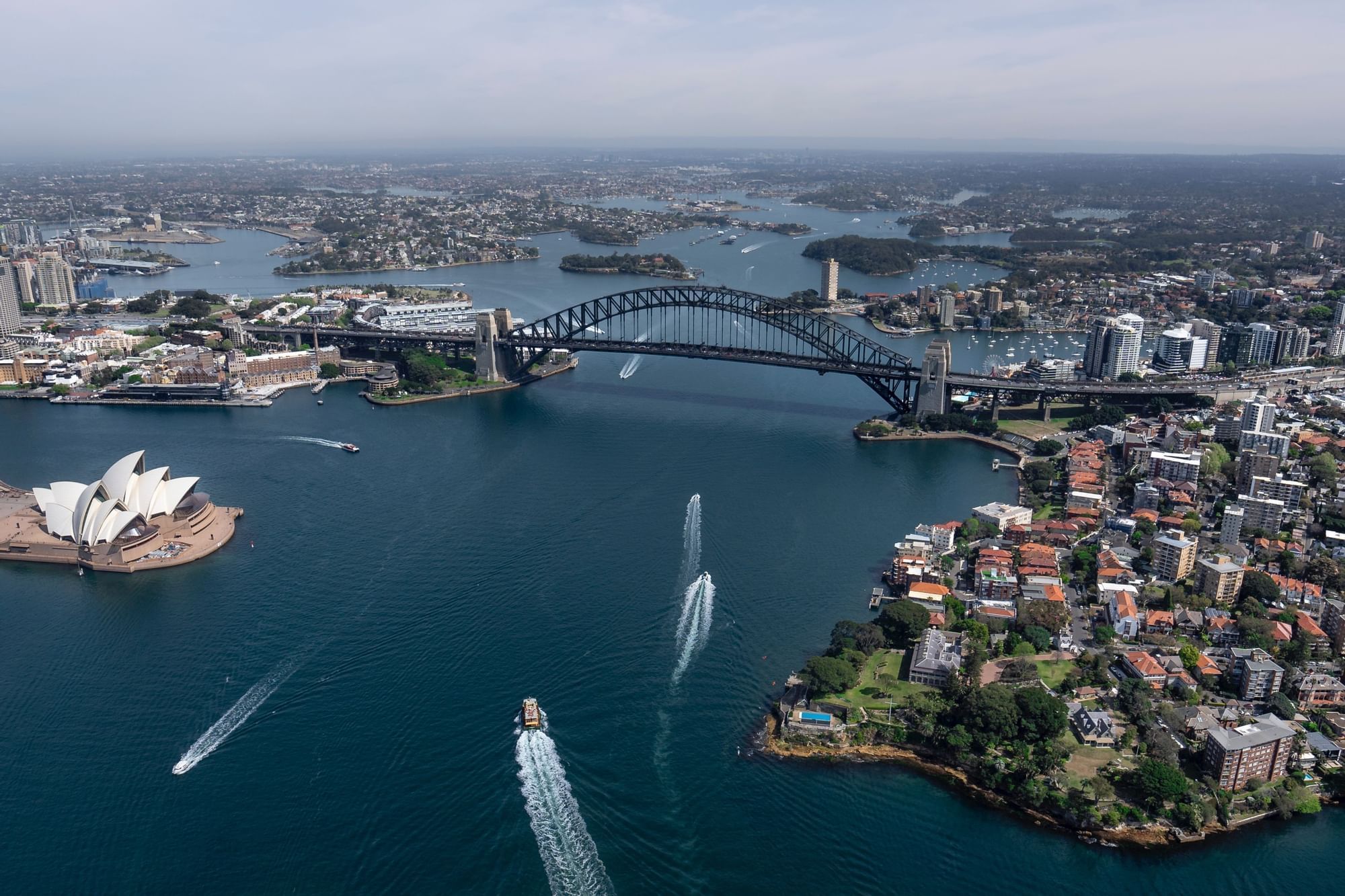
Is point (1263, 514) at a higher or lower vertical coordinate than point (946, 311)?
lower

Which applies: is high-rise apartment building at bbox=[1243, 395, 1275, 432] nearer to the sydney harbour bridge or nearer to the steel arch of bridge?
the sydney harbour bridge

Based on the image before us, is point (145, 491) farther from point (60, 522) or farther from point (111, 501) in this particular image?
point (60, 522)

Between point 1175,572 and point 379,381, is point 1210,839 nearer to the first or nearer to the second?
point 1175,572

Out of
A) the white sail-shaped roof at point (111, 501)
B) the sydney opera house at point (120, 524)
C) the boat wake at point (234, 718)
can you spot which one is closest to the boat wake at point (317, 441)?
the sydney opera house at point (120, 524)

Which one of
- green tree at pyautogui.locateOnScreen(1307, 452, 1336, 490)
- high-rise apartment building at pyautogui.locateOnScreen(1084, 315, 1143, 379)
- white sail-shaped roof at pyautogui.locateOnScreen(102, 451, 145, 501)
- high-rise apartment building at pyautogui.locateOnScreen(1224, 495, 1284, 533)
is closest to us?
white sail-shaped roof at pyautogui.locateOnScreen(102, 451, 145, 501)

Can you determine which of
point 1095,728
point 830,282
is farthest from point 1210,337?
point 1095,728

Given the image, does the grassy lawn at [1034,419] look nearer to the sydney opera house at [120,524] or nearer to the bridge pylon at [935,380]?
the bridge pylon at [935,380]

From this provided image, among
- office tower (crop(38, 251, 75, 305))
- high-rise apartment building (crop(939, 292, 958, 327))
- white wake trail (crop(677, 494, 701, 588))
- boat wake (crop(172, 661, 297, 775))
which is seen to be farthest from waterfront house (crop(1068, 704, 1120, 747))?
office tower (crop(38, 251, 75, 305))
